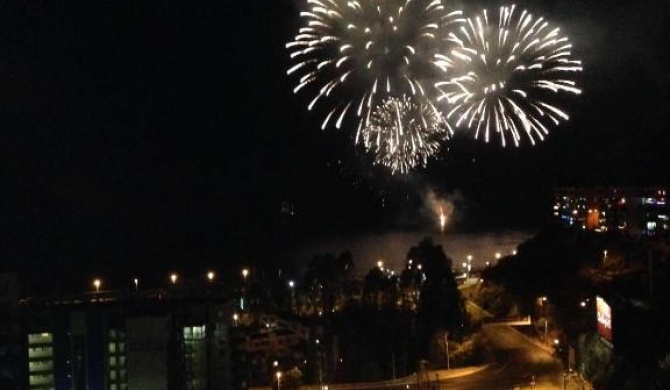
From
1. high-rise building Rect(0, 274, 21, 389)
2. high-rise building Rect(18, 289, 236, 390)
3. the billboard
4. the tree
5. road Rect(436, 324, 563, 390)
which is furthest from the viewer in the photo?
the tree

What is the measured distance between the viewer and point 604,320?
6.80m

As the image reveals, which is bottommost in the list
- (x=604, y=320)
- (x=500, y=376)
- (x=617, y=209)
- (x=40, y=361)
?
(x=500, y=376)

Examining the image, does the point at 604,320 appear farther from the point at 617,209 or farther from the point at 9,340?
the point at 617,209

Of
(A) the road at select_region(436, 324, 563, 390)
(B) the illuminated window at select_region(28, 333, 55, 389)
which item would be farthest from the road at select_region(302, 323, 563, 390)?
(B) the illuminated window at select_region(28, 333, 55, 389)

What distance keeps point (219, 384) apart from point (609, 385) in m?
3.40

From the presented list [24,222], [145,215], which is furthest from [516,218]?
[24,222]

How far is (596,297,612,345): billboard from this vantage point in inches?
264

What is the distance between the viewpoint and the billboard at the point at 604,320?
6699 millimetres

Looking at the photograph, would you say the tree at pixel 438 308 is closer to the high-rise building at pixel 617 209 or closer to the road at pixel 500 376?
the road at pixel 500 376

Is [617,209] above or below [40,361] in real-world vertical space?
above

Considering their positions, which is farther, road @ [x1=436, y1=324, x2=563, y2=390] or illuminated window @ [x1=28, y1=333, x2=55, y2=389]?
road @ [x1=436, y1=324, x2=563, y2=390]

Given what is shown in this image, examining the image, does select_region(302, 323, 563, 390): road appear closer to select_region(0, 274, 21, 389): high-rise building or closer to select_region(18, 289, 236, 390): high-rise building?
select_region(18, 289, 236, 390): high-rise building

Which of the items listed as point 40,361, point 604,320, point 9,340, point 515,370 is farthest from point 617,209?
point 9,340

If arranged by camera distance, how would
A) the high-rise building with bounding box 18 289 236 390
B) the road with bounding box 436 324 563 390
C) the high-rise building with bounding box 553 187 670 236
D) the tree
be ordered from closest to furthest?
the high-rise building with bounding box 18 289 236 390, the road with bounding box 436 324 563 390, the tree, the high-rise building with bounding box 553 187 670 236
